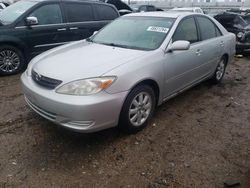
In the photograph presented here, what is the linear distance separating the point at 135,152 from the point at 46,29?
4.34m

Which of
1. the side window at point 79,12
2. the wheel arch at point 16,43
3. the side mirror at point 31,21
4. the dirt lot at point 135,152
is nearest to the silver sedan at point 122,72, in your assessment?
the dirt lot at point 135,152

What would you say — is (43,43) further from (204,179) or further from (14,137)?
(204,179)

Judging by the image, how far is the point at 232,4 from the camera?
35.5 meters

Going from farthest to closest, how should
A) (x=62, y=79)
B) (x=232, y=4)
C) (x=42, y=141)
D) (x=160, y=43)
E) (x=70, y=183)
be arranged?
(x=232, y=4) < (x=160, y=43) < (x=42, y=141) < (x=62, y=79) < (x=70, y=183)

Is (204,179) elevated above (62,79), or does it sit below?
below

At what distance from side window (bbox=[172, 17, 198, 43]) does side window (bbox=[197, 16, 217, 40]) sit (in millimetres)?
252

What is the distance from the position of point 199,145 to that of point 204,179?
68 cm

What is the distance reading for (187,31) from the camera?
4609mm

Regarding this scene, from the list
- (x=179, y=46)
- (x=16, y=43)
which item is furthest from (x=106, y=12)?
(x=179, y=46)

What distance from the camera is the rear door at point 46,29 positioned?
253 inches

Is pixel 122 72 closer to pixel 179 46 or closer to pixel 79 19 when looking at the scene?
pixel 179 46

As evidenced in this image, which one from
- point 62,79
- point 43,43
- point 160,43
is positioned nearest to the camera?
point 62,79

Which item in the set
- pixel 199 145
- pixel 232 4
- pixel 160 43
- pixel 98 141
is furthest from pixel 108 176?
pixel 232 4

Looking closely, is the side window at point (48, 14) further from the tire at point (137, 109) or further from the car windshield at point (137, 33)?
the tire at point (137, 109)
